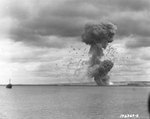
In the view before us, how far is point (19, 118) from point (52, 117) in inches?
215

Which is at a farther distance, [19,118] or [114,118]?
[19,118]

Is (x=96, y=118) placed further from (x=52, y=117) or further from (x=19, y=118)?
(x=19, y=118)

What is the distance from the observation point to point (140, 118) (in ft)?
133

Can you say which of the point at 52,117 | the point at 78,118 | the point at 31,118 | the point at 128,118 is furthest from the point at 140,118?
the point at 31,118

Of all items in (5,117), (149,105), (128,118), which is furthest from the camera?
(5,117)

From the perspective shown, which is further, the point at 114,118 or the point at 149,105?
the point at 114,118

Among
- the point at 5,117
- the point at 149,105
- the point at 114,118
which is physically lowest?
the point at 5,117

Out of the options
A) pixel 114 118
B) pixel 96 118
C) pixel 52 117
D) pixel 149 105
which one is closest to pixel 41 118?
pixel 52 117

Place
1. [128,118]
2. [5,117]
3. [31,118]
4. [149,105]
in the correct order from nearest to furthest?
1. [149,105]
2. [128,118]
3. [31,118]
4. [5,117]

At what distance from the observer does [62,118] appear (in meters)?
41.8

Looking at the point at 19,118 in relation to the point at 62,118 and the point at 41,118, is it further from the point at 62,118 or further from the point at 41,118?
the point at 62,118

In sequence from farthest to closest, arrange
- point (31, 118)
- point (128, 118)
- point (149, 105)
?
point (31, 118) → point (128, 118) → point (149, 105)

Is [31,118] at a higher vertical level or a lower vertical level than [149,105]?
lower

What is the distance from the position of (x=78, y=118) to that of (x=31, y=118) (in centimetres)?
760
